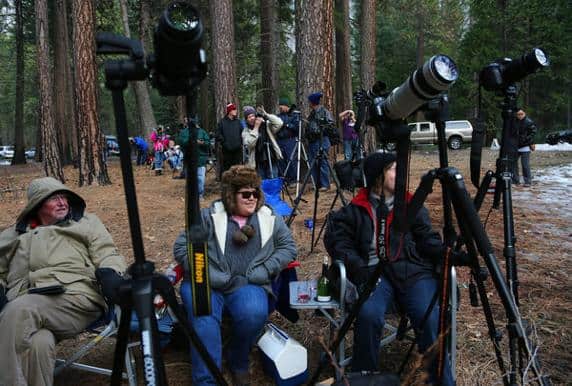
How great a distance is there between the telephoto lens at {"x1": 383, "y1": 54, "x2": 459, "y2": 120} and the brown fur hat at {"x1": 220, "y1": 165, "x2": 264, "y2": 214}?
1.47 m

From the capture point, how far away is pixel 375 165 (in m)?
→ 2.97

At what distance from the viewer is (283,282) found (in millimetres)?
3166

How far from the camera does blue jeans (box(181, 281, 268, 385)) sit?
2.61 metres

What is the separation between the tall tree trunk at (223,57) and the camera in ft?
32.1

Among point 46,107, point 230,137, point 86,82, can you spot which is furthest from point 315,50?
point 46,107

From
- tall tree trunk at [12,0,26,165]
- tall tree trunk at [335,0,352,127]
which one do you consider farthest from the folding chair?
tall tree trunk at [12,0,26,165]

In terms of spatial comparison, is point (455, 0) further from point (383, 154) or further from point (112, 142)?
point (383, 154)

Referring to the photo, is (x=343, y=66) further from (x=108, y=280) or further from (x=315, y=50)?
(x=108, y=280)

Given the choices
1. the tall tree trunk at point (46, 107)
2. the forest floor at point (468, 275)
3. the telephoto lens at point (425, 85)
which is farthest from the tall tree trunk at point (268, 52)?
the telephoto lens at point (425, 85)

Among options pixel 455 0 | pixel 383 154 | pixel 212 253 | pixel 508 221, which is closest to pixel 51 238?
pixel 212 253

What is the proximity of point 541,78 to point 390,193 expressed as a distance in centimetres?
2653

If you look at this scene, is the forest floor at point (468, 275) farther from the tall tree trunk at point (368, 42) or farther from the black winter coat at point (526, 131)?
the tall tree trunk at point (368, 42)

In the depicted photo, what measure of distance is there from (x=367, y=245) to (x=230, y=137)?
5572 millimetres

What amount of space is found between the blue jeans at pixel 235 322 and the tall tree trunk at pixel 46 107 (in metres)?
8.77
